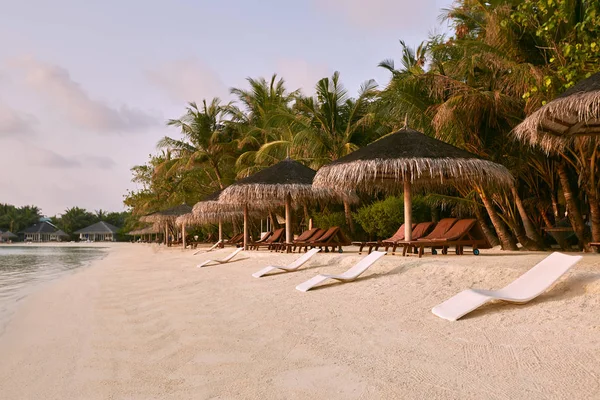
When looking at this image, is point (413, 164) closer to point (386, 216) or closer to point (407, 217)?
point (407, 217)

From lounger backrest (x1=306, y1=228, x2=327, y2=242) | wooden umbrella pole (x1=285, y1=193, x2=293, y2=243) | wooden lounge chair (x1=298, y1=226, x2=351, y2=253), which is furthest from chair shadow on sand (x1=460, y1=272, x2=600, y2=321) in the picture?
wooden umbrella pole (x1=285, y1=193, x2=293, y2=243)

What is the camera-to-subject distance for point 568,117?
567 centimetres

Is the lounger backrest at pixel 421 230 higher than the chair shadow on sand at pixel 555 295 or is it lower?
higher

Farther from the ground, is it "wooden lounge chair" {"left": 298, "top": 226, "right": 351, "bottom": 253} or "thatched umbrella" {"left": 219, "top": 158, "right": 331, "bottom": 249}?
"thatched umbrella" {"left": 219, "top": 158, "right": 331, "bottom": 249}

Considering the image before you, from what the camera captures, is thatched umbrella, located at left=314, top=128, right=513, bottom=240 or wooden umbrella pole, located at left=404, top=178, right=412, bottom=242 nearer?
thatched umbrella, located at left=314, top=128, right=513, bottom=240

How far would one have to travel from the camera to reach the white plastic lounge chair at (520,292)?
3.67 m

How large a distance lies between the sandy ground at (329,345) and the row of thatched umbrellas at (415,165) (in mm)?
1992

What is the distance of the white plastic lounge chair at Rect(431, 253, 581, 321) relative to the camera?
145 inches

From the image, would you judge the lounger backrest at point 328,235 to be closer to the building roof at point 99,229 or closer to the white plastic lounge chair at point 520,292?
the white plastic lounge chair at point 520,292

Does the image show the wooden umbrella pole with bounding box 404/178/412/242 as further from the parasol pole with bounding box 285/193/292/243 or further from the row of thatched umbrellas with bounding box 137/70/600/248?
the parasol pole with bounding box 285/193/292/243

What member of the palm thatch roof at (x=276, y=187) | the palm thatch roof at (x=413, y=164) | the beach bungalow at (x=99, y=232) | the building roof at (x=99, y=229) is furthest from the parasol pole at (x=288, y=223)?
the building roof at (x=99, y=229)

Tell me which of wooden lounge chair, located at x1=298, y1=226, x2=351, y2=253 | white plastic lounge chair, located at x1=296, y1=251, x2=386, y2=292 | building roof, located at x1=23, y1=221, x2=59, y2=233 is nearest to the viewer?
white plastic lounge chair, located at x1=296, y1=251, x2=386, y2=292

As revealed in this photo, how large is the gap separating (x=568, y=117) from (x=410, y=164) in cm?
241

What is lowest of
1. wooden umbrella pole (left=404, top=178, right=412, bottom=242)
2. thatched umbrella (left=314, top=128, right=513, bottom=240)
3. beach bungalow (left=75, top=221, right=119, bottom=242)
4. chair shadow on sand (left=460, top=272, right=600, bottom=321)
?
chair shadow on sand (left=460, top=272, right=600, bottom=321)
